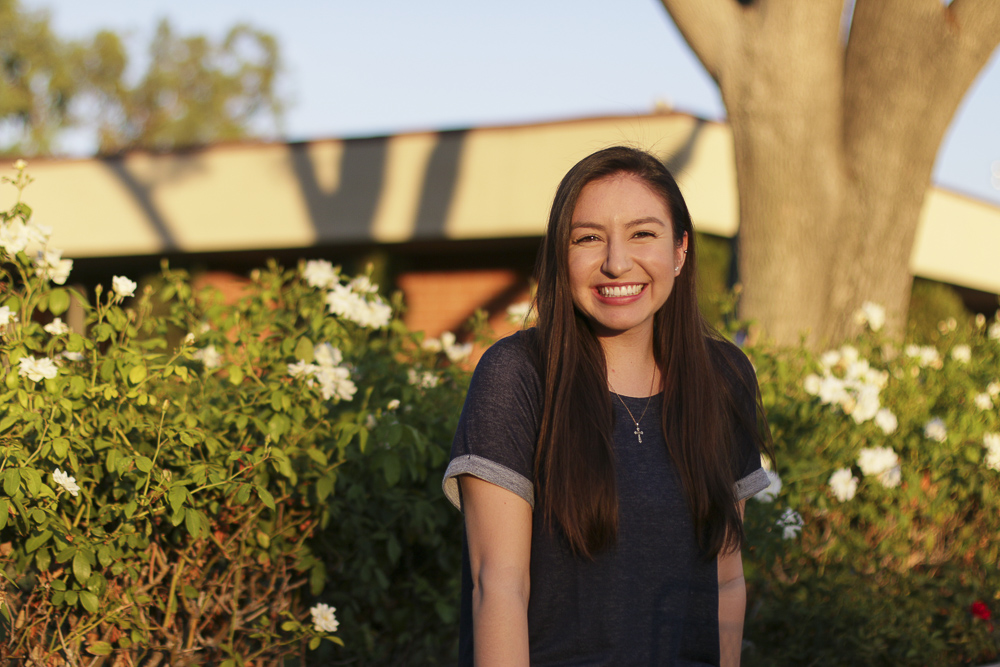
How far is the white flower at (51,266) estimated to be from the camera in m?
2.74

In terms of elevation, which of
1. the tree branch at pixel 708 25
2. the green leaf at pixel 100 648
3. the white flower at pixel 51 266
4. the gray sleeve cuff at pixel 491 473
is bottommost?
the green leaf at pixel 100 648

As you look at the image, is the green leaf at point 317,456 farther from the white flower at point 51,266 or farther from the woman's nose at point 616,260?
the woman's nose at point 616,260

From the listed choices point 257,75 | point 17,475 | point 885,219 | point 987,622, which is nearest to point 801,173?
point 885,219

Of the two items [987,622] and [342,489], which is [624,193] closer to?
[342,489]

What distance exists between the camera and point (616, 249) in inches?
76.5

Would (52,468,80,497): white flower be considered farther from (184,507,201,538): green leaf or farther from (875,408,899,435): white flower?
(875,408,899,435): white flower

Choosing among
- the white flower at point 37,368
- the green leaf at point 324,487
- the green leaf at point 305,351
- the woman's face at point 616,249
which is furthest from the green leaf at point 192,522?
the woman's face at point 616,249

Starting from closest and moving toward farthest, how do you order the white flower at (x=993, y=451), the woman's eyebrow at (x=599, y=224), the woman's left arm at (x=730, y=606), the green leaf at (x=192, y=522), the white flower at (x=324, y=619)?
the woman's eyebrow at (x=599, y=224), the woman's left arm at (x=730, y=606), the green leaf at (x=192, y=522), the white flower at (x=324, y=619), the white flower at (x=993, y=451)

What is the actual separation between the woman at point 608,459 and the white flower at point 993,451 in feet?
8.10

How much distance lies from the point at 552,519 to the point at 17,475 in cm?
121

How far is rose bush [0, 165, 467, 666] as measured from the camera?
2451 mm

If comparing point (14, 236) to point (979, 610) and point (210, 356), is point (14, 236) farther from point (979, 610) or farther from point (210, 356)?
point (979, 610)

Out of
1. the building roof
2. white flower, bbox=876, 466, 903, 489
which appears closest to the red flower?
white flower, bbox=876, 466, 903, 489

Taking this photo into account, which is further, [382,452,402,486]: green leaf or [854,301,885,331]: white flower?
[854,301,885,331]: white flower
